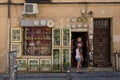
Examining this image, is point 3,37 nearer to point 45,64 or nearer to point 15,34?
point 15,34

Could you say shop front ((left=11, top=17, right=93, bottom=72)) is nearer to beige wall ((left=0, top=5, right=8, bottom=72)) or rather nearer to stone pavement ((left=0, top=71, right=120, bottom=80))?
beige wall ((left=0, top=5, right=8, bottom=72))

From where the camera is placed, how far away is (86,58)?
23547 millimetres

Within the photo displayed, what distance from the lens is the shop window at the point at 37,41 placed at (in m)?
23.2

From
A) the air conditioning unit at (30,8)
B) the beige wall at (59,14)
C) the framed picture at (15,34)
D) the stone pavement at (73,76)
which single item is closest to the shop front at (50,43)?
the framed picture at (15,34)

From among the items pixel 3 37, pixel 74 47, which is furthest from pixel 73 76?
pixel 3 37

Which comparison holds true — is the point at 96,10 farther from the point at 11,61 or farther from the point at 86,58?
the point at 11,61

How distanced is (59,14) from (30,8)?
160 cm

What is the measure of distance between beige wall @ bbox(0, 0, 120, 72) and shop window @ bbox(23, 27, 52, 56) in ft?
2.27

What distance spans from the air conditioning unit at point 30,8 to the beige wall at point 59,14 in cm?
39

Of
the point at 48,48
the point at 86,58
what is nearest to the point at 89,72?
the point at 86,58

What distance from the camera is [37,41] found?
23344mm

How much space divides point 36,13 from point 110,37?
166 inches

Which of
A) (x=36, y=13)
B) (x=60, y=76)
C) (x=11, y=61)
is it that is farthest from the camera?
(x=36, y=13)

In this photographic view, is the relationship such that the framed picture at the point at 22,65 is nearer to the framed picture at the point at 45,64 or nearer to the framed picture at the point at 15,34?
the framed picture at the point at 45,64
